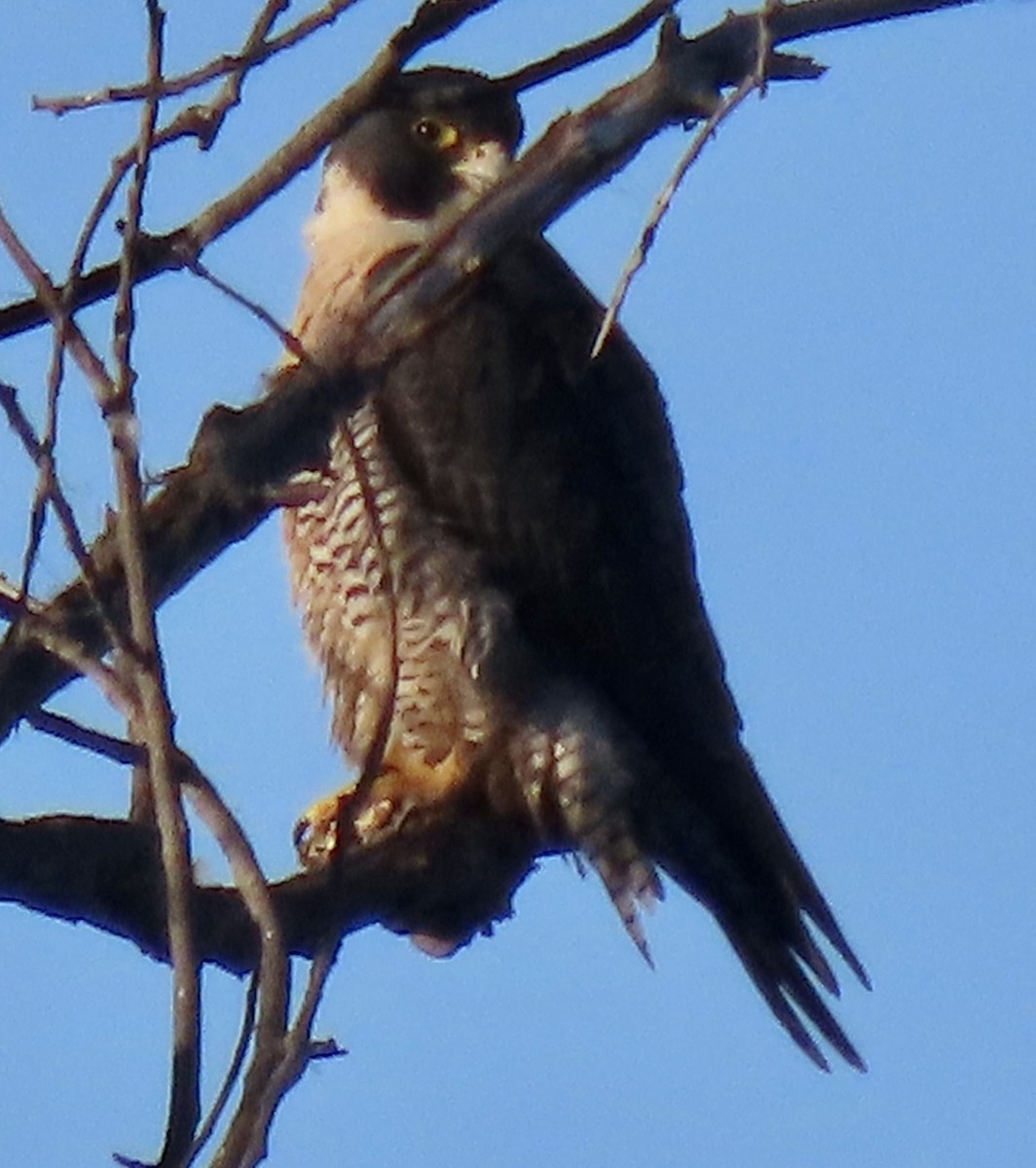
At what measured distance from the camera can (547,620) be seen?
4516 millimetres

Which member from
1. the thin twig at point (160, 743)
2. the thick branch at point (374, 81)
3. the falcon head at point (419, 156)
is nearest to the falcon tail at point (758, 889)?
the falcon head at point (419, 156)

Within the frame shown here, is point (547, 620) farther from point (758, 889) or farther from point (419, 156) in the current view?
point (419, 156)

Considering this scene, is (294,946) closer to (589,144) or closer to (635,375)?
(589,144)

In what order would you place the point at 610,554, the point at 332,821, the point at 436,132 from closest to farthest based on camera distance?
the point at 332,821 → the point at 610,554 → the point at 436,132

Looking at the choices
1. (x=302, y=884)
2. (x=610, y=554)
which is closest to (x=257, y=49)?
(x=302, y=884)

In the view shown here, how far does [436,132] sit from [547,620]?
1.29m

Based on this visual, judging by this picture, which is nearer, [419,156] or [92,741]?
[92,741]

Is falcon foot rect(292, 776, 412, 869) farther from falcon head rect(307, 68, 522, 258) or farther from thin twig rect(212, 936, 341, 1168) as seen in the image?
thin twig rect(212, 936, 341, 1168)

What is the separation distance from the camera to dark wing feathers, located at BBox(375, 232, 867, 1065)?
14.2ft

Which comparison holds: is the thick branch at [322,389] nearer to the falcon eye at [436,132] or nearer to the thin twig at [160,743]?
the thin twig at [160,743]

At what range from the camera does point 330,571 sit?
4461 mm

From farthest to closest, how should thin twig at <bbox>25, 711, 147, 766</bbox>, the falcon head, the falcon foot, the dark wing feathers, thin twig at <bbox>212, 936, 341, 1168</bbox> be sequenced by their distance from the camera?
the falcon head < the dark wing feathers < the falcon foot < thin twig at <bbox>25, 711, 147, 766</bbox> < thin twig at <bbox>212, 936, 341, 1168</bbox>

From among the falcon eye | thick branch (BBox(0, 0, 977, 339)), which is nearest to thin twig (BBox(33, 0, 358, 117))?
thick branch (BBox(0, 0, 977, 339))

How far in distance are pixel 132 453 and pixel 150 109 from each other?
1.25 ft
